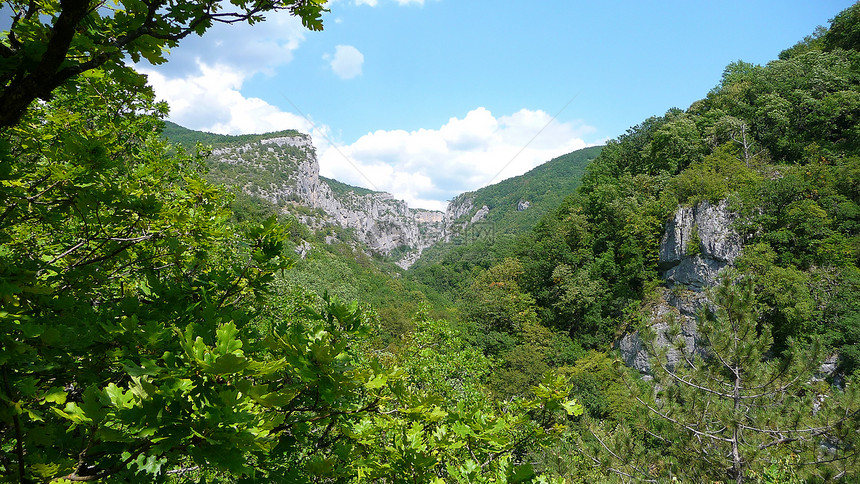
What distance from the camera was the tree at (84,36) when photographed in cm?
142

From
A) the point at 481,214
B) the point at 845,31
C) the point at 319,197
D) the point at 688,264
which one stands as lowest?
the point at 688,264

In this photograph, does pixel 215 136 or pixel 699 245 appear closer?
pixel 699 245

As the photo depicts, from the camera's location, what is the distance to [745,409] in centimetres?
780

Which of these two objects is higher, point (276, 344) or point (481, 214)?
point (481, 214)

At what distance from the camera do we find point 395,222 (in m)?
177

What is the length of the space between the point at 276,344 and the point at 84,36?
1523mm

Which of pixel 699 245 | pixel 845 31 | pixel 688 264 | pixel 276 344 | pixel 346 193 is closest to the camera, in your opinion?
pixel 276 344

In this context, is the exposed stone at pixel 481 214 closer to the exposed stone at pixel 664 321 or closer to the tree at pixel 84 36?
the exposed stone at pixel 664 321

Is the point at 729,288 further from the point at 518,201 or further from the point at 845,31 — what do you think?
the point at 518,201

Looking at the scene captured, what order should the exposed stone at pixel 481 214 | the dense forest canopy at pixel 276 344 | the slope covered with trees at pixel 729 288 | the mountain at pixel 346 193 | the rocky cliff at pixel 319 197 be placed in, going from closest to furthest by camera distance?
the dense forest canopy at pixel 276 344, the slope covered with trees at pixel 729 288, the mountain at pixel 346 193, the rocky cliff at pixel 319 197, the exposed stone at pixel 481 214

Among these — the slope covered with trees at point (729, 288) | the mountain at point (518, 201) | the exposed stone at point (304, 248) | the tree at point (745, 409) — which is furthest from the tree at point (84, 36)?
the mountain at point (518, 201)

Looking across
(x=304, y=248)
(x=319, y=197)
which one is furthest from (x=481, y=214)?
A: (x=304, y=248)

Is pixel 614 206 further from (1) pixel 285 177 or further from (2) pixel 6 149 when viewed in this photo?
(1) pixel 285 177

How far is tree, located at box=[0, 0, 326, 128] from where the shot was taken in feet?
4.66
